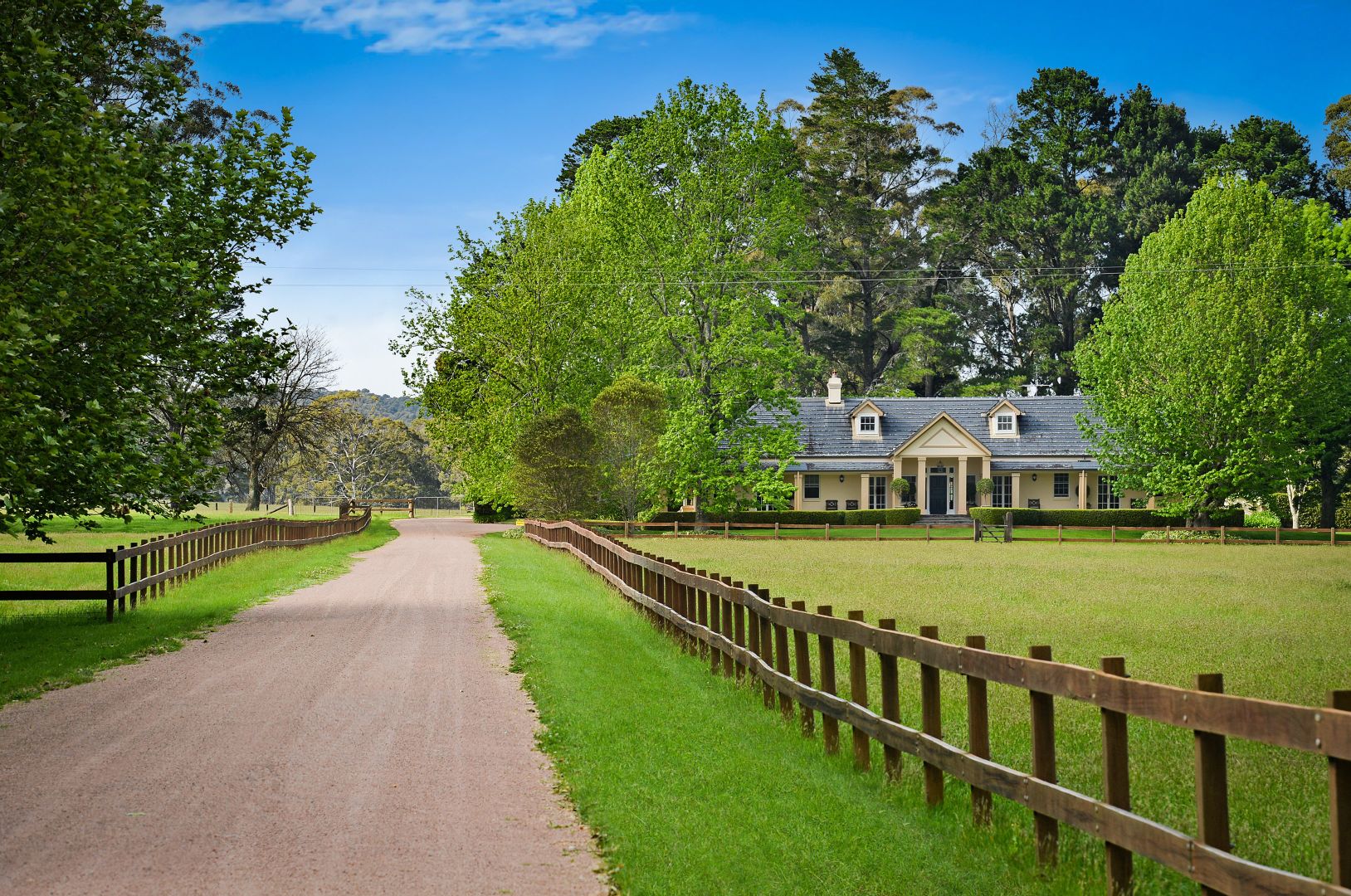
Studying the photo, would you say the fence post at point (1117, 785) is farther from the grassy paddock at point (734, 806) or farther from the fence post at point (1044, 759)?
the fence post at point (1044, 759)

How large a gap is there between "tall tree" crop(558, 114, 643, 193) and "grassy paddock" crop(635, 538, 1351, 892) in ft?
107

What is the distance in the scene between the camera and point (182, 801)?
7348 millimetres

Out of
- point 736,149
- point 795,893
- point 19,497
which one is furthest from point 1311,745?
point 736,149

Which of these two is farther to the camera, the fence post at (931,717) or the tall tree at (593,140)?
the tall tree at (593,140)

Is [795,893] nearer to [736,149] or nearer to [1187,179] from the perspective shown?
[736,149]

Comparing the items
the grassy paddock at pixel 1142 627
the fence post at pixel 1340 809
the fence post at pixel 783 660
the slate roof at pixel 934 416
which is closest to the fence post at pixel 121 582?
the grassy paddock at pixel 1142 627

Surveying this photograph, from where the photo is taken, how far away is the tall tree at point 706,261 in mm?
47000

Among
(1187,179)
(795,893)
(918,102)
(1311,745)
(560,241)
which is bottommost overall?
(795,893)

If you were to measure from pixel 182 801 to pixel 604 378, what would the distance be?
1722 inches

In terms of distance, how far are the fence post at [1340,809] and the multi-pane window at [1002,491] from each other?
61.7m

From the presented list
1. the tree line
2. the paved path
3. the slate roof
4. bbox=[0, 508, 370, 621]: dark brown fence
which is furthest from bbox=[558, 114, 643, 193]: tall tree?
the paved path

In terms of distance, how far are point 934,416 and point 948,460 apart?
3.52 m

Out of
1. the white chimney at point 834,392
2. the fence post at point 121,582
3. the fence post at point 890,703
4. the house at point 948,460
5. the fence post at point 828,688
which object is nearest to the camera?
the fence post at point 890,703

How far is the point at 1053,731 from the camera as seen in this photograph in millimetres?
6516
